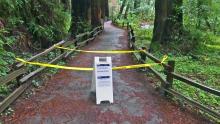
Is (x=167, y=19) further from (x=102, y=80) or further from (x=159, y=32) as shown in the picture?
(x=102, y=80)

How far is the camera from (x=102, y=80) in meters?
7.84

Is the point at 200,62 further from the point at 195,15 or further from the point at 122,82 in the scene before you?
the point at 122,82

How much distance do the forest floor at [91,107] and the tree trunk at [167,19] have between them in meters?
6.32

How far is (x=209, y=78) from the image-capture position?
39.1 ft

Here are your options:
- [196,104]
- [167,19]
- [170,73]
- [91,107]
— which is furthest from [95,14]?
[196,104]

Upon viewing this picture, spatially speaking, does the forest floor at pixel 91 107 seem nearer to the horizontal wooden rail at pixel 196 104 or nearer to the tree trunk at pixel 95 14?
the horizontal wooden rail at pixel 196 104

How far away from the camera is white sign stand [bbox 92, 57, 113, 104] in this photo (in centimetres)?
780

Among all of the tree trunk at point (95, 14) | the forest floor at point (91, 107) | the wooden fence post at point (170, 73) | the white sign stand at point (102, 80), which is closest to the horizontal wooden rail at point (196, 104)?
the wooden fence post at point (170, 73)

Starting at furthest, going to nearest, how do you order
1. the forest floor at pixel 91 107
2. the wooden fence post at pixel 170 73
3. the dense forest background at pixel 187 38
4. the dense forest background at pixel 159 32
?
the dense forest background at pixel 187 38
the dense forest background at pixel 159 32
the wooden fence post at pixel 170 73
the forest floor at pixel 91 107

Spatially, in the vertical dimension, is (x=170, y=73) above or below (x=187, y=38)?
below

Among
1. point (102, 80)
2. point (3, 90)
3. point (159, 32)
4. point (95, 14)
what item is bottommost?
point (3, 90)

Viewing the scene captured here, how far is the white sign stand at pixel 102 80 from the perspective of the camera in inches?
307

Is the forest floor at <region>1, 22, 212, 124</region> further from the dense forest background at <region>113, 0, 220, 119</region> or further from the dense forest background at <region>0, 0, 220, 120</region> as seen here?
the dense forest background at <region>113, 0, 220, 119</region>

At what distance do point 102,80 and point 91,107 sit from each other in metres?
0.76
